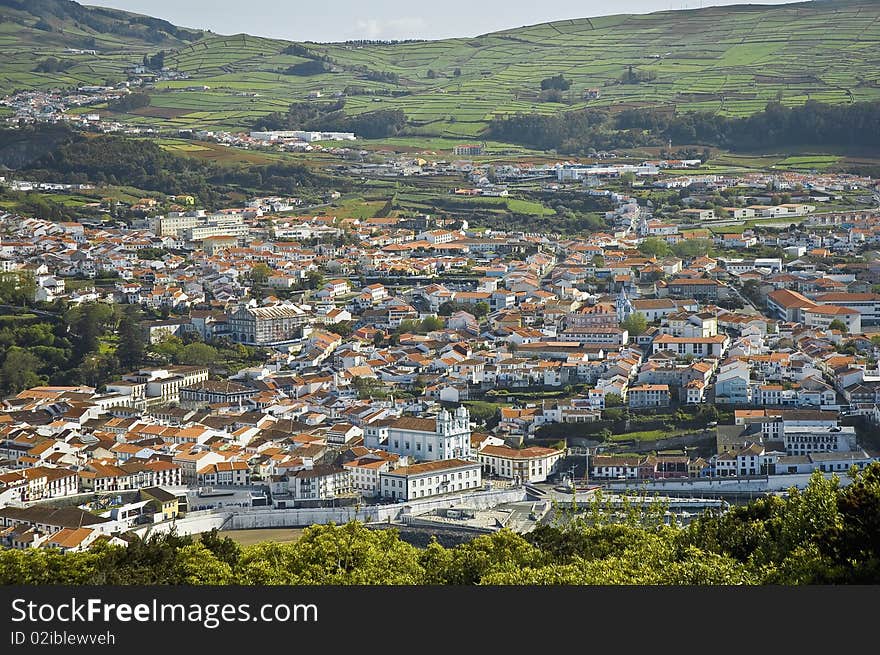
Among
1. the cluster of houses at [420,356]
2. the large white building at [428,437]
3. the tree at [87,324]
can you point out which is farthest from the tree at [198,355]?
the large white building at [428,437]

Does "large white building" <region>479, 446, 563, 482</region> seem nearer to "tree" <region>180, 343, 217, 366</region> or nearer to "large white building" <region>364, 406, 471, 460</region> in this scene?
"large white building" <region>364, 406, 471, 460</region>

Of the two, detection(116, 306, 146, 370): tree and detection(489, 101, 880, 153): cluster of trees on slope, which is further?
detection(489, 101, 880, 153): cluster of trees on slope

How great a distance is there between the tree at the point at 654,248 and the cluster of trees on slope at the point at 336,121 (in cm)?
2591

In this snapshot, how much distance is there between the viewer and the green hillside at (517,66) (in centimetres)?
6384

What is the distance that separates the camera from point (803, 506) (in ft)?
41.6

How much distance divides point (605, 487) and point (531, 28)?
225 ft

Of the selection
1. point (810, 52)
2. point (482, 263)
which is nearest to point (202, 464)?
point (482, 263)

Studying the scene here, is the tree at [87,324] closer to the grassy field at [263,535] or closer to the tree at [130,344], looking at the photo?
the tree at [130,344]

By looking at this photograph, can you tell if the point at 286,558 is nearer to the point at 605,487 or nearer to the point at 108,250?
the point at 605,487

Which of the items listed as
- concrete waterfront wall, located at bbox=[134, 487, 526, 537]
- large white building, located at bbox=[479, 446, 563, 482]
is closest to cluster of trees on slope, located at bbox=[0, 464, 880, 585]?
concrete waterfront wall, located at bbox=[134, 487, 526, 537]

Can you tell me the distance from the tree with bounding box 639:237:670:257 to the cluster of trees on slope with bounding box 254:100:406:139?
1020 inches

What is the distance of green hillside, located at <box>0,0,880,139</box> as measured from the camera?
2514 inches

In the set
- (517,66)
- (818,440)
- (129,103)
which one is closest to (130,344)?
(818,440)

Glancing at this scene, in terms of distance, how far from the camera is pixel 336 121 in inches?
2640
